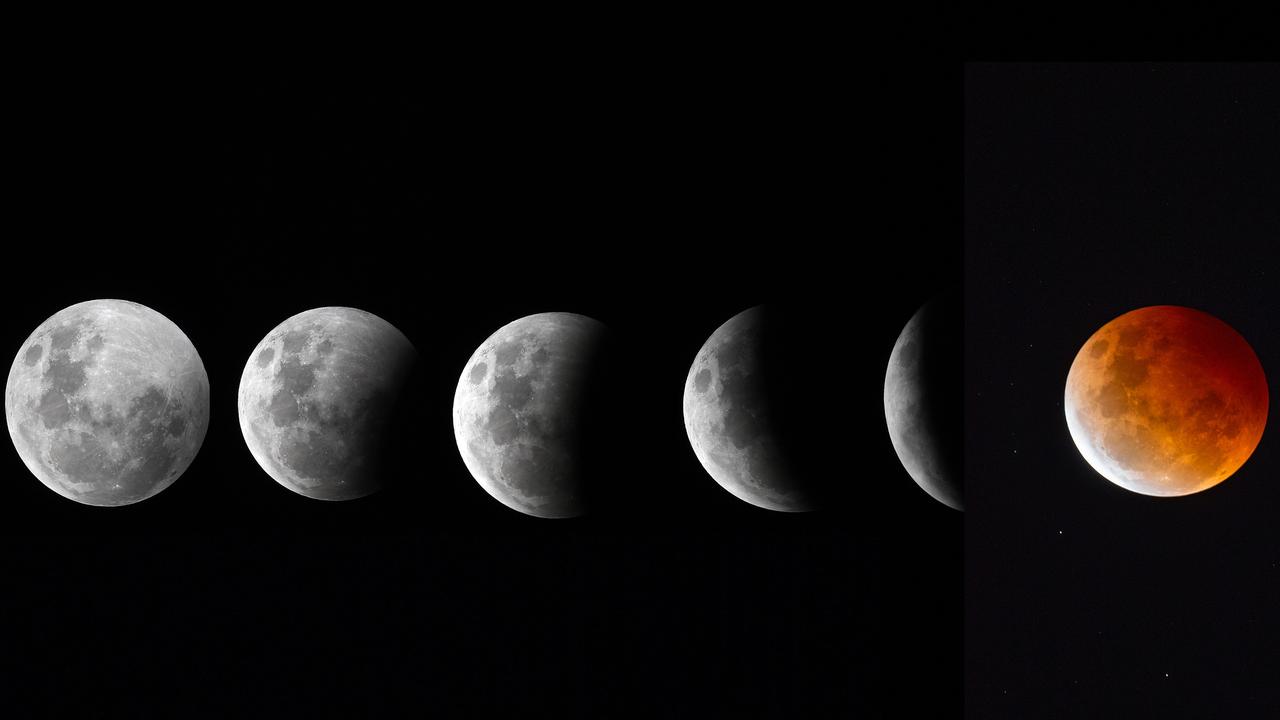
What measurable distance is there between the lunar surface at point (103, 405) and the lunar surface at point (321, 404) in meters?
0.50

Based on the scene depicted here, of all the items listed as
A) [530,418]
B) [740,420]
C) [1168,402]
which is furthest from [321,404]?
[1168,402]

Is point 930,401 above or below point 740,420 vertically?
above

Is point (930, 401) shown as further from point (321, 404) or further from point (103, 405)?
point (103, 405)

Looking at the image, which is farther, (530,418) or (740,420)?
(530,418)

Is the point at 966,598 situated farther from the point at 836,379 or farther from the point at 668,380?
the point at 668,380

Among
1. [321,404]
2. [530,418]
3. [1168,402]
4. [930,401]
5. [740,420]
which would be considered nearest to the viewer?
[1168,402]

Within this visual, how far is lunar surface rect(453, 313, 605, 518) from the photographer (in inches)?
282

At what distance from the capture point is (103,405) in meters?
7.44

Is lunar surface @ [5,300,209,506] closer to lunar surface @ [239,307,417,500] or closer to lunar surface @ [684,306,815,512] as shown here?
lunar surface @ [239,307,417,500]

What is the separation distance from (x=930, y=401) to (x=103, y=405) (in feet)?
16.0

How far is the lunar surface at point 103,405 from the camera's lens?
7.45m

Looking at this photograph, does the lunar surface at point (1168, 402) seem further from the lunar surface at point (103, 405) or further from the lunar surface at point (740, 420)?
the lunar surface at point (103, 405)

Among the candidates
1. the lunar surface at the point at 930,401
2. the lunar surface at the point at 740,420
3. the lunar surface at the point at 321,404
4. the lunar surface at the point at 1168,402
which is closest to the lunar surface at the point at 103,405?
the lunar surface at the point at 321,404

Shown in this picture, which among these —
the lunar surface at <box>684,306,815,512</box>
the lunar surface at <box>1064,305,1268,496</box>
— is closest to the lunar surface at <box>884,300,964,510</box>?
the lunar surface at <box>684,306,815,512</box>
